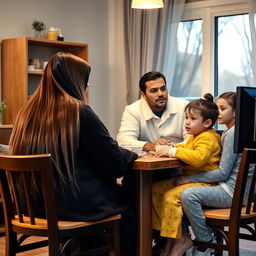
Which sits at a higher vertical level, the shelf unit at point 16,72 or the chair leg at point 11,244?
the shelf unit at point 16,72

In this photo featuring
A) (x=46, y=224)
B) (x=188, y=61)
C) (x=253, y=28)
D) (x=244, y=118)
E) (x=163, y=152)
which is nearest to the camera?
(x=46, y=224)

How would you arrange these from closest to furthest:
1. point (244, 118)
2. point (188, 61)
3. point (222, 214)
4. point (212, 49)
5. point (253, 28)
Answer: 1. point (244, 118)
2. point (222, 214)
3. point (253, 28)
4. point (212, 49)
5. point (188, 61)

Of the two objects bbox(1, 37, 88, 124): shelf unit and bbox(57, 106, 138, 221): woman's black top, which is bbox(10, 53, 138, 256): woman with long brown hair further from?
bbox(1, 37, 88, 124): shelf unit

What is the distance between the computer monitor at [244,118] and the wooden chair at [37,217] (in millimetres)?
661

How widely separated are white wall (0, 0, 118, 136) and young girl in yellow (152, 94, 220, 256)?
3.00m

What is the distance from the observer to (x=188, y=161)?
255cm

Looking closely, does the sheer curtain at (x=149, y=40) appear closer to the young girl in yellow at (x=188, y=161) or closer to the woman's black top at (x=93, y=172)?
the young girl in yellow at (x=188, y=161)

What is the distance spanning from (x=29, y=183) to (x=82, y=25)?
3889 mm

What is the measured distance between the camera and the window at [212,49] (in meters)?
5.18

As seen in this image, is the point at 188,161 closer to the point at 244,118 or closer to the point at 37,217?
the point at 244,118

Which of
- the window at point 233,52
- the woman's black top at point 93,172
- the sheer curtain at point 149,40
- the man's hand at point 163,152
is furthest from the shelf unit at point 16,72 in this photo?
the woman's black top at point 93,172

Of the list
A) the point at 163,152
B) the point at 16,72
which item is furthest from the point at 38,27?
the point at 163,152

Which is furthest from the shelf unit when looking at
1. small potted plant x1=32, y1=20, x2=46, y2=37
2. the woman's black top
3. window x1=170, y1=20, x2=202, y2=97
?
the woman's black top

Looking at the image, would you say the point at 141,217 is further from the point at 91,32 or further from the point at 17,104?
the point at 91,32
